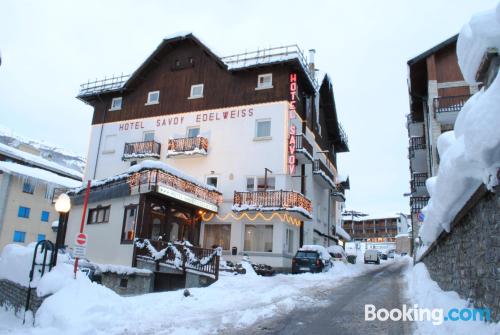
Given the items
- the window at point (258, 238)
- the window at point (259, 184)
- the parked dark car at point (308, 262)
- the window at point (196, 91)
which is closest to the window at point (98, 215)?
the window at point (258, 238)

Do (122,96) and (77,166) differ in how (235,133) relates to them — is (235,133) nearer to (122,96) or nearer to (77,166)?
(122,96)

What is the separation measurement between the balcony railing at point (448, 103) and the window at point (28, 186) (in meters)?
32.4

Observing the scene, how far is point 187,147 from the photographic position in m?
27.6

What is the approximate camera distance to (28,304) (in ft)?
31.1

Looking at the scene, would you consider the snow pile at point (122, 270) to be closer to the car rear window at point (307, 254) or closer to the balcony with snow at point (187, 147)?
the car rear window at point (307, 254)

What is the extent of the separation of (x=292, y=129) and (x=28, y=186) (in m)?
24.1

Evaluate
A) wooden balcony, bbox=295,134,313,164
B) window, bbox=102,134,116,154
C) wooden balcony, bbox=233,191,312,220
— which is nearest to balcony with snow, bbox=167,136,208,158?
wooden balcony, bbox=233,191,312,220

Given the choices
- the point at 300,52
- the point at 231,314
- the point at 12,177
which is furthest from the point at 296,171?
the point at 12,177

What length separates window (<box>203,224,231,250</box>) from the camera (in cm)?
2600

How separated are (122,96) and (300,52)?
49.0ft

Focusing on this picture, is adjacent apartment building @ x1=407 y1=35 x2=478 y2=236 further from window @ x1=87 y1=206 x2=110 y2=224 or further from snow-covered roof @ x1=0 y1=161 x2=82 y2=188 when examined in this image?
snow-covered roof @ x1=0 y1=161 x2=82 y2=188

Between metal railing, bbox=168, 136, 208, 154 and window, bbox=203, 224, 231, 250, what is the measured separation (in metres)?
5.35

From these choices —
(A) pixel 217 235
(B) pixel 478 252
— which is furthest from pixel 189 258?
(B) pixel 478 252

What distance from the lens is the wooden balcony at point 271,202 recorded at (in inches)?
952
